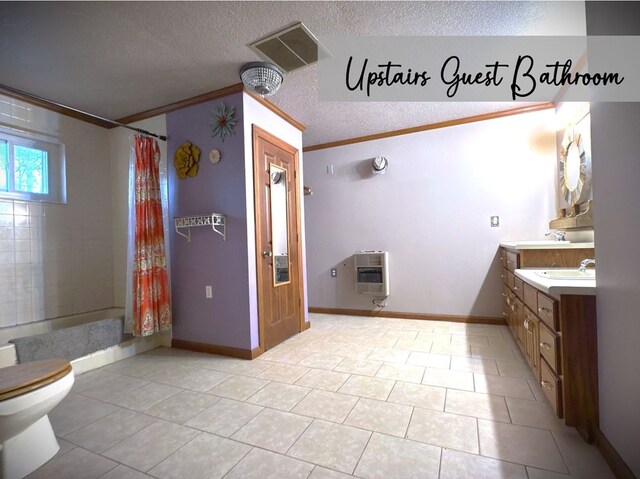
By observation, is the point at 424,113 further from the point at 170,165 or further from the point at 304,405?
the point at 304,405

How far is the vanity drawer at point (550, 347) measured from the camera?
58.1 inches

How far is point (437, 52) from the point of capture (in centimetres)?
215

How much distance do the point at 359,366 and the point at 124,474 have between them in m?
1.57

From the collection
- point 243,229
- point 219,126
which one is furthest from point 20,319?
point 219,126

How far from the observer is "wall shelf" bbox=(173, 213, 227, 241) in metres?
2.51

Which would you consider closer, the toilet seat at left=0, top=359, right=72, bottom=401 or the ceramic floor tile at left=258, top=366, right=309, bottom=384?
the toilet seat at left=0, top=359, right=72, bottom=401

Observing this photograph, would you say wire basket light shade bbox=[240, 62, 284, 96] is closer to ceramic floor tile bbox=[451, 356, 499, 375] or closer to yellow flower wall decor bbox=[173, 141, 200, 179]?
yellow flower wall decor bbox=[173, 141, 200, 179]

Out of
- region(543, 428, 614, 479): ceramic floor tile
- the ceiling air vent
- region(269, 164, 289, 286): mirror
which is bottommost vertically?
region(543, 428, 614, 479): ceramic floor tile

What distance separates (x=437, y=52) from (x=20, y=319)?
157 inches

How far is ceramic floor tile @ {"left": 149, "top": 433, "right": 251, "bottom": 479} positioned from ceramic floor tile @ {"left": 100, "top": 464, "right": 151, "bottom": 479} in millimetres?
44

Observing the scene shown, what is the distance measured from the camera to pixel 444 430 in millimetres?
1519

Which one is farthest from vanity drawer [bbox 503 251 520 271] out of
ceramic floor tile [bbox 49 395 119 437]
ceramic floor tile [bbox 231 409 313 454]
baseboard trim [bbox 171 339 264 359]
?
ceramic floor tile [bbox 49 395 119 437]

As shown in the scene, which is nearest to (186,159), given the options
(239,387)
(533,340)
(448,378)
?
(239,387)

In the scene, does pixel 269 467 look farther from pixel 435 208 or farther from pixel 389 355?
pixel 435 208
